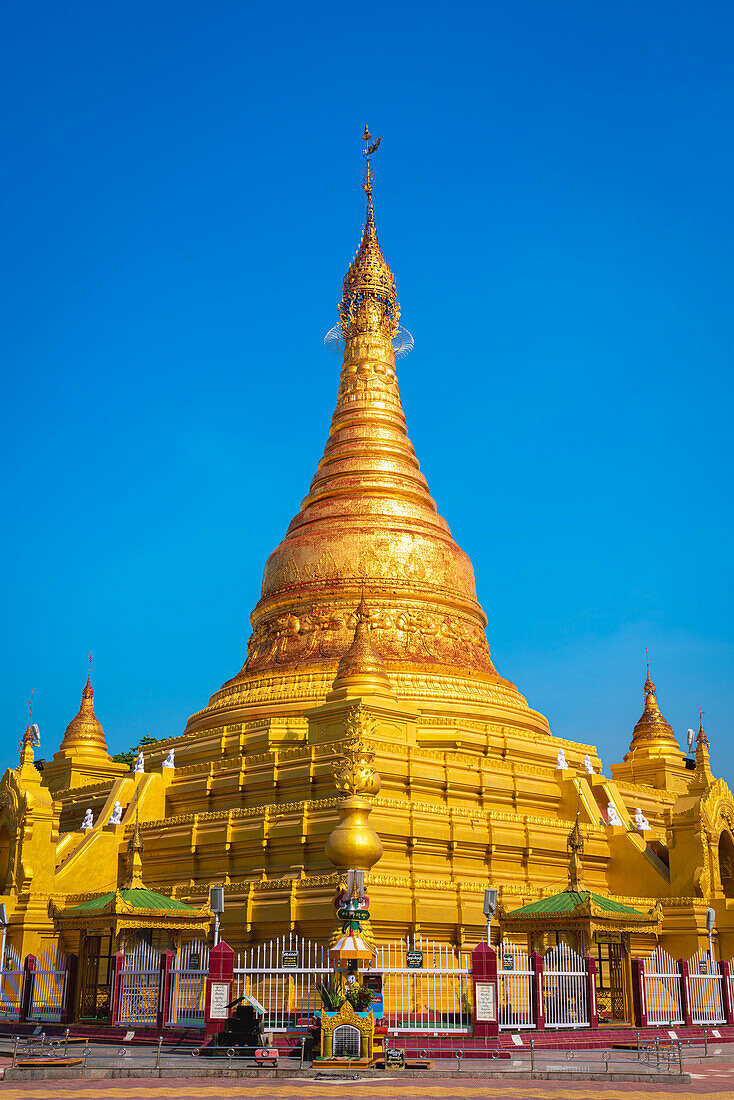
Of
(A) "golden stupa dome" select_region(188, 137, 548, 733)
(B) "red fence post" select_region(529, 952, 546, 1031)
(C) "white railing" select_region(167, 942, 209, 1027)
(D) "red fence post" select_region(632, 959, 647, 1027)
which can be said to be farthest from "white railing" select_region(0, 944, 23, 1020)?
(D) "red fence post" select_region(632, 959, 647, 1027)

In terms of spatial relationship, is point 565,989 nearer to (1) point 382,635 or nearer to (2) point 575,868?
(2) point 575,868

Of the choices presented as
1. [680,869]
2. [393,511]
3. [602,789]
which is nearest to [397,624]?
[393,511]

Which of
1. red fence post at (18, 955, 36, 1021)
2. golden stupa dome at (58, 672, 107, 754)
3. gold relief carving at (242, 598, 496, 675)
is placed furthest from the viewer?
golden stupa dome at (58, 672, 107, 754)

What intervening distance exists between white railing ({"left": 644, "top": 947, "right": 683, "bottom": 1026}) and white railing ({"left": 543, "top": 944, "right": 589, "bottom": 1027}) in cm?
161

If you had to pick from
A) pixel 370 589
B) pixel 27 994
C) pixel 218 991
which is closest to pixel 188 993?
pixel 218 991

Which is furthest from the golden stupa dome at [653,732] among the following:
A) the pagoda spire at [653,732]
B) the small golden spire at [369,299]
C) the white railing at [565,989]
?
the white railing at [565,989]

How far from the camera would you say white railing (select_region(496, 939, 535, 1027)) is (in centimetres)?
1823

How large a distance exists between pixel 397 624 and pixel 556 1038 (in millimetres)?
16690

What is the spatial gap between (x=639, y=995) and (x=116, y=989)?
8556 mm

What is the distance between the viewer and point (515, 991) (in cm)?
1888

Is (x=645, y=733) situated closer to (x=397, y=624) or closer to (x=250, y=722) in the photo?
(x=397, y=624)

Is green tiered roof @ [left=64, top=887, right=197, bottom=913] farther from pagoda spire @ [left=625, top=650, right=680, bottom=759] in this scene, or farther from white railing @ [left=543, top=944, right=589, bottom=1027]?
pagoda spire @ [left=625, top=650, right=680, bottom=759]

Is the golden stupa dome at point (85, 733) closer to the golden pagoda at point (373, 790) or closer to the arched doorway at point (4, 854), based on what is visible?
the golden pagoda at point (373, 790)

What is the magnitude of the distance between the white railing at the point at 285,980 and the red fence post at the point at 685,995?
6.15 metres
